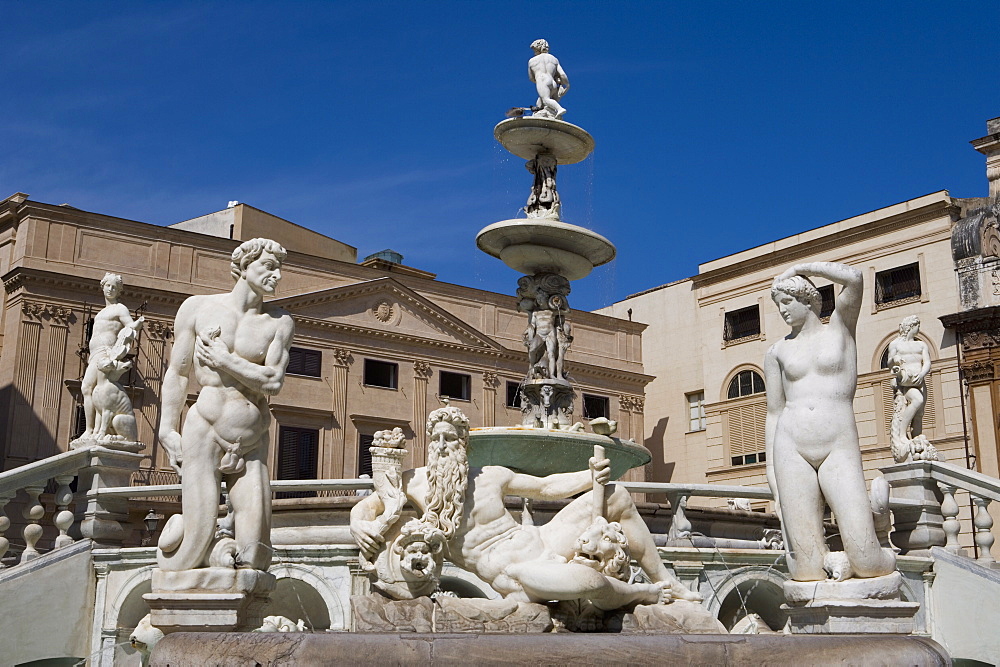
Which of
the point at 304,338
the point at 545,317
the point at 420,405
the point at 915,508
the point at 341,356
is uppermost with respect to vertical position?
the point at 304,338

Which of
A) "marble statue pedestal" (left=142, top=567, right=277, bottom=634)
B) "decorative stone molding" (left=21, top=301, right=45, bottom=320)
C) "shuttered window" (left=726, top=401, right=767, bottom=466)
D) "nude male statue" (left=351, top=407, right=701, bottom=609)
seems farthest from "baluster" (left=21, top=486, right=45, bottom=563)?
"shuttered window" (left=726, top=401, right=767, bottom=466)

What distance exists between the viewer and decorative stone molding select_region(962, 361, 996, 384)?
28.6 meters

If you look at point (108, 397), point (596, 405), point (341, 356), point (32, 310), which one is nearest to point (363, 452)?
point (341, 356)

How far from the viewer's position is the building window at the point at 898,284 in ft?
106

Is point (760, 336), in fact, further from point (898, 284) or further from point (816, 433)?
point (816, 433)

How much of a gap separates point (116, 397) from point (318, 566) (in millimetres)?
3127

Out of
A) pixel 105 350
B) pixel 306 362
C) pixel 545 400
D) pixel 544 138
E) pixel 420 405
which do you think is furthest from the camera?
pixel 420 405

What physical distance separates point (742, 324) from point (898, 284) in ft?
20.1

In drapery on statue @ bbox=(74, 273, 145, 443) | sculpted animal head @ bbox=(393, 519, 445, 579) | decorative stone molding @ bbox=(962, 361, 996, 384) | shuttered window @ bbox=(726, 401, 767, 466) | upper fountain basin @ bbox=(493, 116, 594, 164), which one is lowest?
sculpted animal head @ bbox=(393, 519, 445, 579)

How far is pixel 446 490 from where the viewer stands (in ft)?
19.2

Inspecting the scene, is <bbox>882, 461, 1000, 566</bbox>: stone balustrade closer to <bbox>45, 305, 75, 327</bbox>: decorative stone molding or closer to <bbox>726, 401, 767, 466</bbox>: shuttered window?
<bbox>726, 401, 767, 466</bbox>: shuttered window

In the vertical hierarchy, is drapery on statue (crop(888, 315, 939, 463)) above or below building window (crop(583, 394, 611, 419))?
below

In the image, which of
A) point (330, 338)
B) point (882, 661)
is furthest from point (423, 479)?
point (330, 338)

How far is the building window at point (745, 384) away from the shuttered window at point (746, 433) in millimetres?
481
